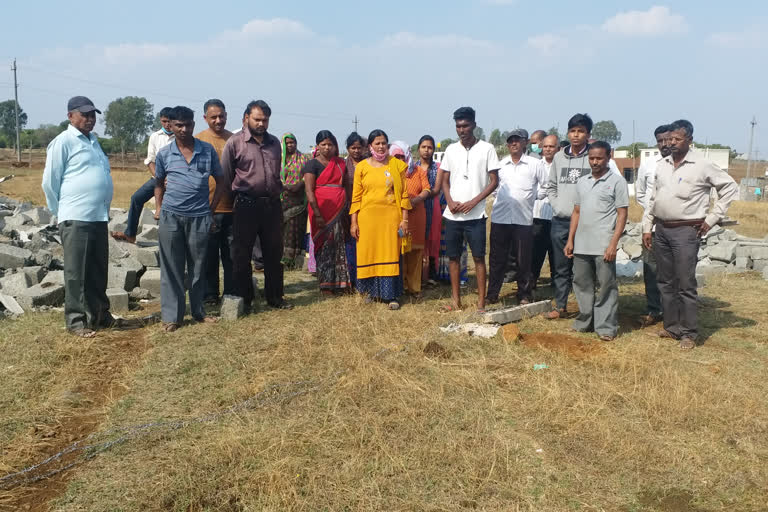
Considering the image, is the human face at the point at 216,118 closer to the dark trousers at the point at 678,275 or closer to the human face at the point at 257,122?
the human face at the point at 257,122

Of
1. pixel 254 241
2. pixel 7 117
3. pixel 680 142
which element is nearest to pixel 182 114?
pixel 254 241

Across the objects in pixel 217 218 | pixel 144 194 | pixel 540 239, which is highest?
pixel 144 194

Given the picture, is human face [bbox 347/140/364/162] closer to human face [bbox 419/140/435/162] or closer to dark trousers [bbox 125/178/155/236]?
human face [bbox 419/140/435/162]

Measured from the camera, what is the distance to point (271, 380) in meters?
4.16

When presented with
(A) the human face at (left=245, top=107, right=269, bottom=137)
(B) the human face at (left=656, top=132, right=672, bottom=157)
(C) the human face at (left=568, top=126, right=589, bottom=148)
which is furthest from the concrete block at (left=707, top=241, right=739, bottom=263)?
(A) the human face at (left=245, top=107, right=269, bottom=137)

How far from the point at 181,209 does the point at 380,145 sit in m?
2.06

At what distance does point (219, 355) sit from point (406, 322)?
182 cm

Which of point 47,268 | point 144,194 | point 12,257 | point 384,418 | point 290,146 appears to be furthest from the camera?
point 290,146

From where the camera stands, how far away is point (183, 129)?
17.2 feet

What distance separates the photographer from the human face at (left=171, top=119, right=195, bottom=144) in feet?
17.1

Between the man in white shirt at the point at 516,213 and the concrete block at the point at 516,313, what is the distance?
0.31 meters

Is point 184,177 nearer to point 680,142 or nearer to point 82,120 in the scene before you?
point 82,120

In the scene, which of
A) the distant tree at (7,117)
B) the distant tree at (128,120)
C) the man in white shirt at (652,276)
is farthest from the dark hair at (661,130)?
the distant tree at (7,117)

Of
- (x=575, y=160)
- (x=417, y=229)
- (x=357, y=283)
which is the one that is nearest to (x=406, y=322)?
(x=357, y=283)
